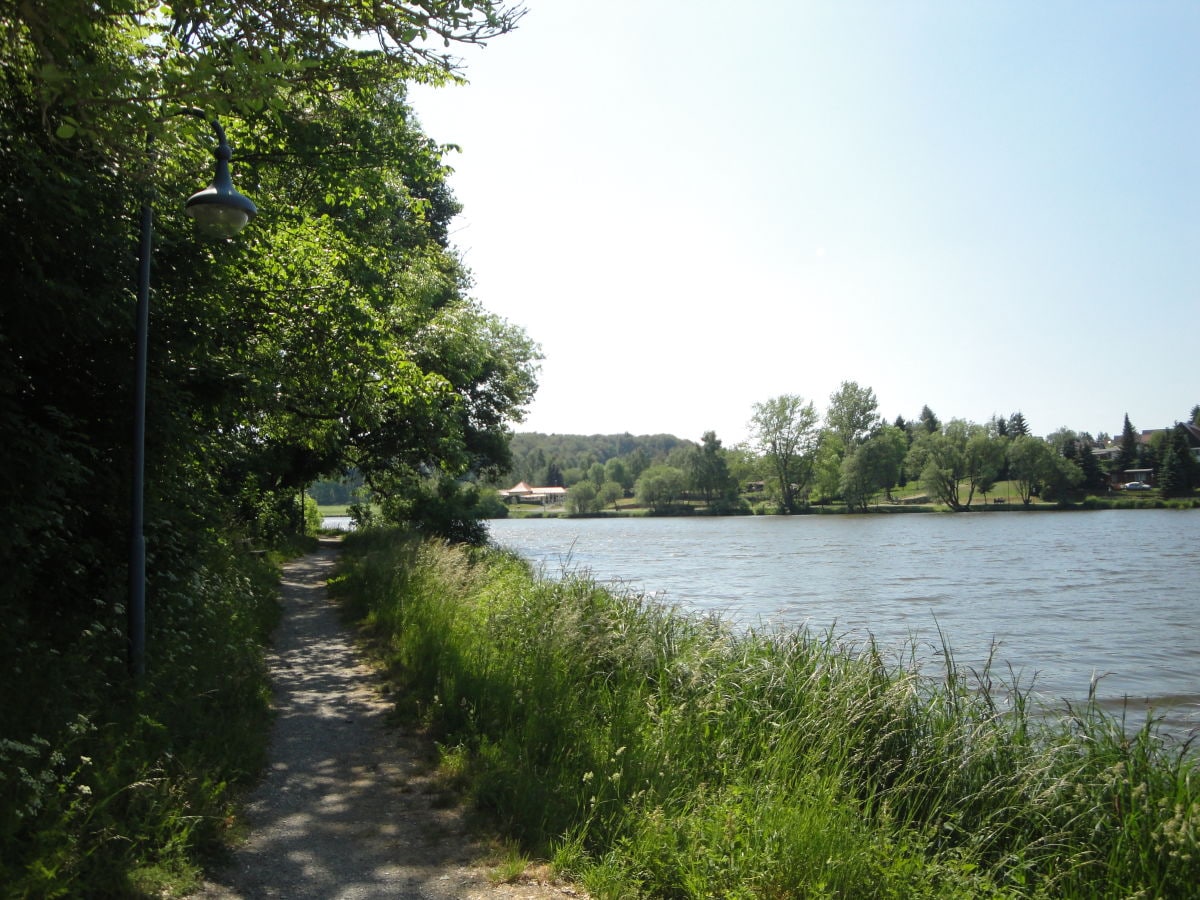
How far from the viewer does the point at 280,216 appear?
9.83 metres

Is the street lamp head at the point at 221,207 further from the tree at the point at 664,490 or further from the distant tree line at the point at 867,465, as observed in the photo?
the tree at the point at 664,490

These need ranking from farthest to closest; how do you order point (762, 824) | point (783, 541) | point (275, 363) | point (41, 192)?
point (783, 541) < point (275, 363) < point (41, 192) < point (762, 824)

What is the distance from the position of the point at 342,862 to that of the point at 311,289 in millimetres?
7688

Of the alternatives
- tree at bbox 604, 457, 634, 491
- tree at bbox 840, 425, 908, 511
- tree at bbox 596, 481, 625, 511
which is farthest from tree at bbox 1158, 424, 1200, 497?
tree at bbox 604, 457, 634, 491

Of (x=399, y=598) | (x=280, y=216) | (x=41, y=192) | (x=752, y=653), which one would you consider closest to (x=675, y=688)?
(x=752, y=653)

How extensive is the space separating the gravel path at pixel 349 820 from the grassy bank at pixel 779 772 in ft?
1.06

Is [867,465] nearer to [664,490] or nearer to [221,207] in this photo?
[664,490]

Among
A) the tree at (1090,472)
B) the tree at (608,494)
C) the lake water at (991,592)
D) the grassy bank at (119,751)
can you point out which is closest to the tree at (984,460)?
the tree at (1090,472)

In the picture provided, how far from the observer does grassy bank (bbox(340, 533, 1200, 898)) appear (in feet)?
14.2

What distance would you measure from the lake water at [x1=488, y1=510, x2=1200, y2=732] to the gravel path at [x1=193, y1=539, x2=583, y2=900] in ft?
16.1

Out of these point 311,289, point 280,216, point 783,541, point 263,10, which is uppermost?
point 263,10

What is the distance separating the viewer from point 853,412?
101938 millimetres

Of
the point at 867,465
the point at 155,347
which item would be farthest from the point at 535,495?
the point at 155,347

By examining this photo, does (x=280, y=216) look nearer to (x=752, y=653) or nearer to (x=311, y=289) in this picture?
(x=311, y=289)
